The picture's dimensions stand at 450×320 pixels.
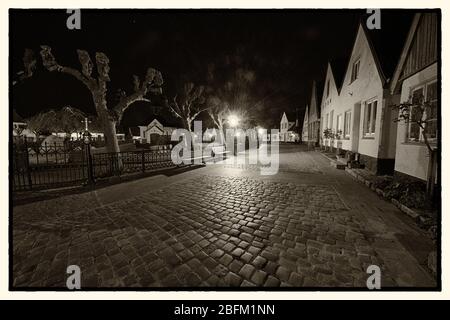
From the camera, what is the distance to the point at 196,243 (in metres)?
2.91

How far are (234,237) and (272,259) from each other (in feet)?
2.43

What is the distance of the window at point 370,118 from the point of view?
8.39m

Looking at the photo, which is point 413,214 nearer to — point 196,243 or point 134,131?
point 196,243

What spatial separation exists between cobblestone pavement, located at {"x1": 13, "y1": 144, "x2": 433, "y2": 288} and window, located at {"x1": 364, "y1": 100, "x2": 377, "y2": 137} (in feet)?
18.1

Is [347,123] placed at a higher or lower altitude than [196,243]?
higher

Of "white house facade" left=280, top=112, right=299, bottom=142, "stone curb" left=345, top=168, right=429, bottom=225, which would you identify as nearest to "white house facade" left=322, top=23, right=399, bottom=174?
"stone curb" left=345, top=168, right=429, bottom=225

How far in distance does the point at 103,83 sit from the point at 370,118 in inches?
457

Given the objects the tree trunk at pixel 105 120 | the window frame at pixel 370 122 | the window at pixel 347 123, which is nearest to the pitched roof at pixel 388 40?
the window frame at pixel 370 122

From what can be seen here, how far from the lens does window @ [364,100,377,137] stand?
8.39 meters

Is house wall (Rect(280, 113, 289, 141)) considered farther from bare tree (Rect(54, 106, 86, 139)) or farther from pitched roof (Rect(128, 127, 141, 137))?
bare tree (Rect(54, 106, 86, 139))

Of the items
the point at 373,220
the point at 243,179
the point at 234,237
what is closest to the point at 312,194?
the point at 373,220

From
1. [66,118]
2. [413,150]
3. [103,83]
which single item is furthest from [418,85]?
[66,118]
